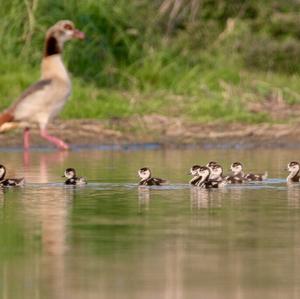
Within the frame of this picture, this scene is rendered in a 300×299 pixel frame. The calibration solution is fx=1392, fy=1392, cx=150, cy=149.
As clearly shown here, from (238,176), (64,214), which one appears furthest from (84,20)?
(64,214)

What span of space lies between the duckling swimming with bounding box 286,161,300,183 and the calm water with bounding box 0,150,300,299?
11cm

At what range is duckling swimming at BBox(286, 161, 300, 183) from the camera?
14702mm

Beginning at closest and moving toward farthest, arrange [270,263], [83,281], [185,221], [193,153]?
[83,281] → [270,263] → [185,221] → [193,153]

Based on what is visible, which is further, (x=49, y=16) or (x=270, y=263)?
(x=49, y=16)

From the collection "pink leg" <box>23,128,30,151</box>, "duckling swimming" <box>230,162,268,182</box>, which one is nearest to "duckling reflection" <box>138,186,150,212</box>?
"duckling swimming" <box>230,162,268,182</box>

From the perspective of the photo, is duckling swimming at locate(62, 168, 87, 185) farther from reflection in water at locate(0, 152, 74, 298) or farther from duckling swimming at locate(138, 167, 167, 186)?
duckling swimming at locate(138, 167, 167, 186)

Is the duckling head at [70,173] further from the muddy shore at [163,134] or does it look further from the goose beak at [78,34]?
the goose beak at [78,34]

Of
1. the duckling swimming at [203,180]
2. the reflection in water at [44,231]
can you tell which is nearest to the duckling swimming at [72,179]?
the reflection in water at [44,231]

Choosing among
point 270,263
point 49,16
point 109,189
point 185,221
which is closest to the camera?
point 270,263

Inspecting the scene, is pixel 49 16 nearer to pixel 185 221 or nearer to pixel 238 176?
pixel 238 176

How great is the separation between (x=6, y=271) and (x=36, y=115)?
39.1 ft

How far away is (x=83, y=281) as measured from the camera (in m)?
8.45

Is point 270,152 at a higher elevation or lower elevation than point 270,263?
higher

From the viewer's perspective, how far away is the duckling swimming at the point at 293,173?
14.7 m
